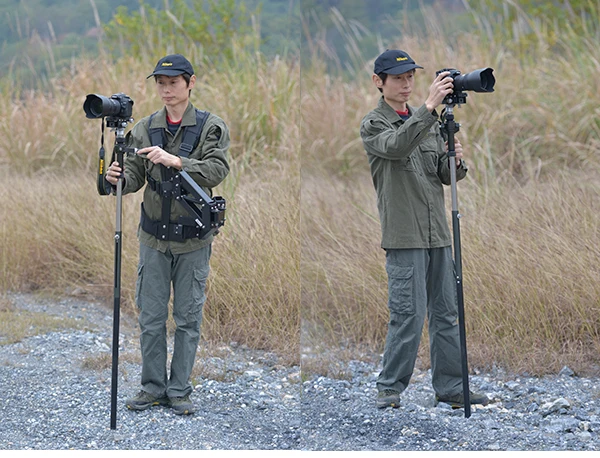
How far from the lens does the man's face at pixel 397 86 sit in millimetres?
3613

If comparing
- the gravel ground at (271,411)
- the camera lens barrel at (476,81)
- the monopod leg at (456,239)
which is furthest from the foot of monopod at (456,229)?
the gravel ground at (271,411)

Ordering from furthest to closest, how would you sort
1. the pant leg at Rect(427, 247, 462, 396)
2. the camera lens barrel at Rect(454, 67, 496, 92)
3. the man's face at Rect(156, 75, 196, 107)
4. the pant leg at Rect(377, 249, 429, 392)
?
the pant leg at Rect(427, 247, 462, 396)
the pant leg at Rect(377, 249, 429, 392)
the man's face at Rect(156, 75, 196, 107)
the camera lens barrel at Rect(454, 67, 496, 92)

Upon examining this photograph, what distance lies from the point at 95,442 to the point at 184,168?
126 cm

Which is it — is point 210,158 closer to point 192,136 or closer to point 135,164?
point 192,136

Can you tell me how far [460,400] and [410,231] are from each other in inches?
33.9

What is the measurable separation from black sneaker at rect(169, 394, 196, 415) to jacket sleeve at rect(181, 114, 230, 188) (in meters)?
1.00

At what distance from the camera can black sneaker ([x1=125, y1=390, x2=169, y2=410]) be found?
369cm

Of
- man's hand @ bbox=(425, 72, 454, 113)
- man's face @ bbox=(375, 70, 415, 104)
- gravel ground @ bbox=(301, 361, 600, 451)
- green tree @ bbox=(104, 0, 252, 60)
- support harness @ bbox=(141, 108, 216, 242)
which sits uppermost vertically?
green tree @ bbox=(104, 0, 252, 60)

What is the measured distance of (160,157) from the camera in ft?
10.9

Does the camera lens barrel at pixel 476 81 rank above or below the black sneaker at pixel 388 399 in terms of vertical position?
above

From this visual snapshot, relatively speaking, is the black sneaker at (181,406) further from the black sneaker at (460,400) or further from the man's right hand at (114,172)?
the black sneaker at (460,400)

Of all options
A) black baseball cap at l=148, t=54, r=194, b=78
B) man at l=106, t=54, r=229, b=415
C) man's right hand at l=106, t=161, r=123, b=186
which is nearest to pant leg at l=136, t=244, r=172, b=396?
man at l=106, t=54, r=229, b=415

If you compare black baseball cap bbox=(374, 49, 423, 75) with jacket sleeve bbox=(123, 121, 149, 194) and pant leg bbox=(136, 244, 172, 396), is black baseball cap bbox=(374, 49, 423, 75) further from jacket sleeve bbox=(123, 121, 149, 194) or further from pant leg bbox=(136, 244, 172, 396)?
pant leg bbox=(136, 244, 172, 396)

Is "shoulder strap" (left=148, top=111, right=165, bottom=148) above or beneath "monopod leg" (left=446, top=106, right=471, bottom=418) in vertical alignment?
above
